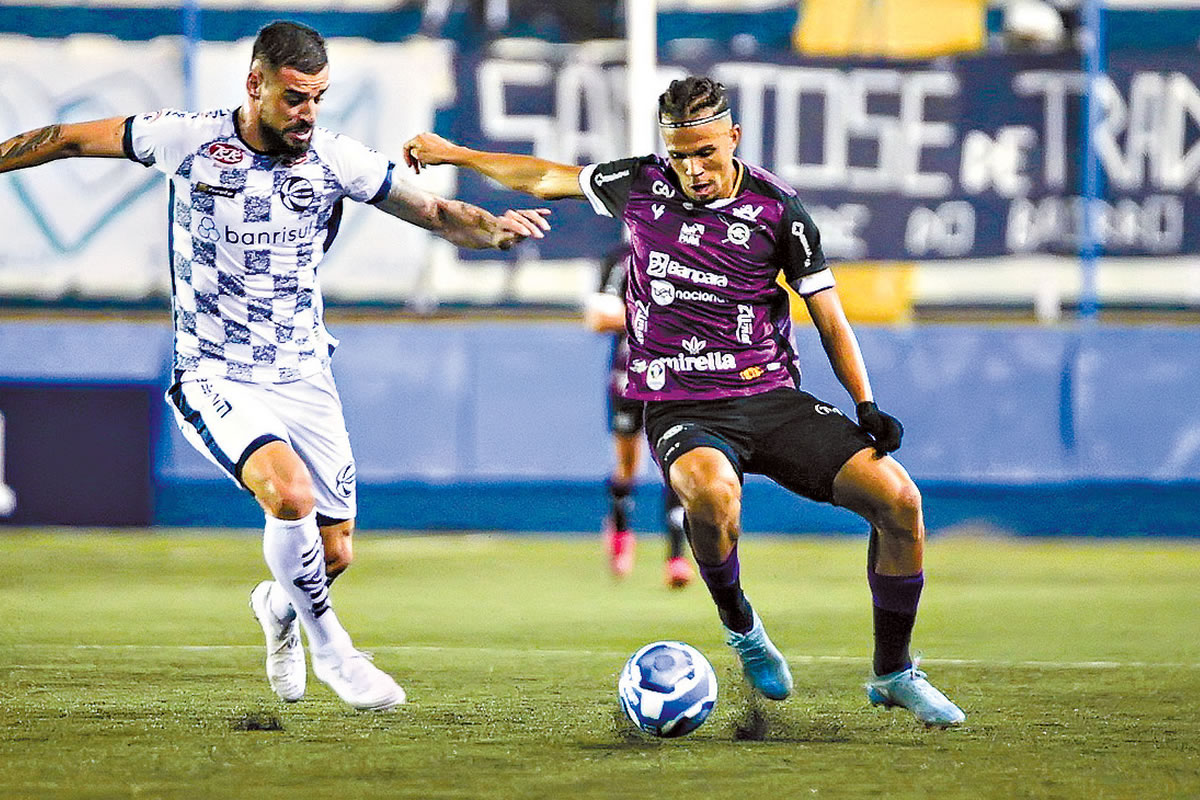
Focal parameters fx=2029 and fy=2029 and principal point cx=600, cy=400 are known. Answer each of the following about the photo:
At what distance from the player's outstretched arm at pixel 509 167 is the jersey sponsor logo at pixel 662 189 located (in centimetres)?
25

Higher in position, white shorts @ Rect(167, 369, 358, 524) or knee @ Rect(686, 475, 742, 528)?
white shorts @ Rect(167, 369, 358, 524)

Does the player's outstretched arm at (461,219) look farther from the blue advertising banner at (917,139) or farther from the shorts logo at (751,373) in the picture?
the blue advertising banner at (917,139)

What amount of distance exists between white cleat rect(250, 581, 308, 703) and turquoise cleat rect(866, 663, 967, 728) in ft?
5.79

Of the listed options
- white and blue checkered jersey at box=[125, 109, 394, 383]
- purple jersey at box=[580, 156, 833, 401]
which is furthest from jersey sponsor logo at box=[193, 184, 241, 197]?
purple jersey at box=[580, 156, 833, 401]

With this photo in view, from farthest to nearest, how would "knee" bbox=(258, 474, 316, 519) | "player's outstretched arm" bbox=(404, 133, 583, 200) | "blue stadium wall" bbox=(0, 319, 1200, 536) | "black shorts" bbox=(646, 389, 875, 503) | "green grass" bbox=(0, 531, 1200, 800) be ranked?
"blue stadium wall" bbox=(0, 319, 1200, 536), "player's outstretched arm" bbox=(404, 133, 583, 200), "black shorts" bbox=(646, 389, 875, 503), "knee" bbox=(258, 474, 316, 519), "green grass" bbox=(0, 531, 1200, 800)

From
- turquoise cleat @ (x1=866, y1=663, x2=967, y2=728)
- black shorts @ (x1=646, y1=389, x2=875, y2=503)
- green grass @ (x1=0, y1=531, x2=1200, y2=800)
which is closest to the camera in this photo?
green grass @ (x1=0, y1=531, x2=1200, y2=800)

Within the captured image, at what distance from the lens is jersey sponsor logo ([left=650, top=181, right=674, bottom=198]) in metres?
6.41

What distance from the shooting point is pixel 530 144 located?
1279 cm

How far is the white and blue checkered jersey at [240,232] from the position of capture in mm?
6203

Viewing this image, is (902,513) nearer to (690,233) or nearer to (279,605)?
(690,233)

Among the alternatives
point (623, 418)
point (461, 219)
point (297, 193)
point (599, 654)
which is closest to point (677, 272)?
point (461, 219)

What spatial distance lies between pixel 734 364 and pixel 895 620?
938mm

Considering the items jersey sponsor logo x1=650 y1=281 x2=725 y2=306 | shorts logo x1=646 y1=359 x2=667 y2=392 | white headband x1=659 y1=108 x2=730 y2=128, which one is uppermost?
white headband x1=659 y1=108 x2=730 y2=128

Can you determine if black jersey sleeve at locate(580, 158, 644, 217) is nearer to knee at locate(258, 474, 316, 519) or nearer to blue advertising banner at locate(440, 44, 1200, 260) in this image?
knee at locate(258, 474, 316, 519)
